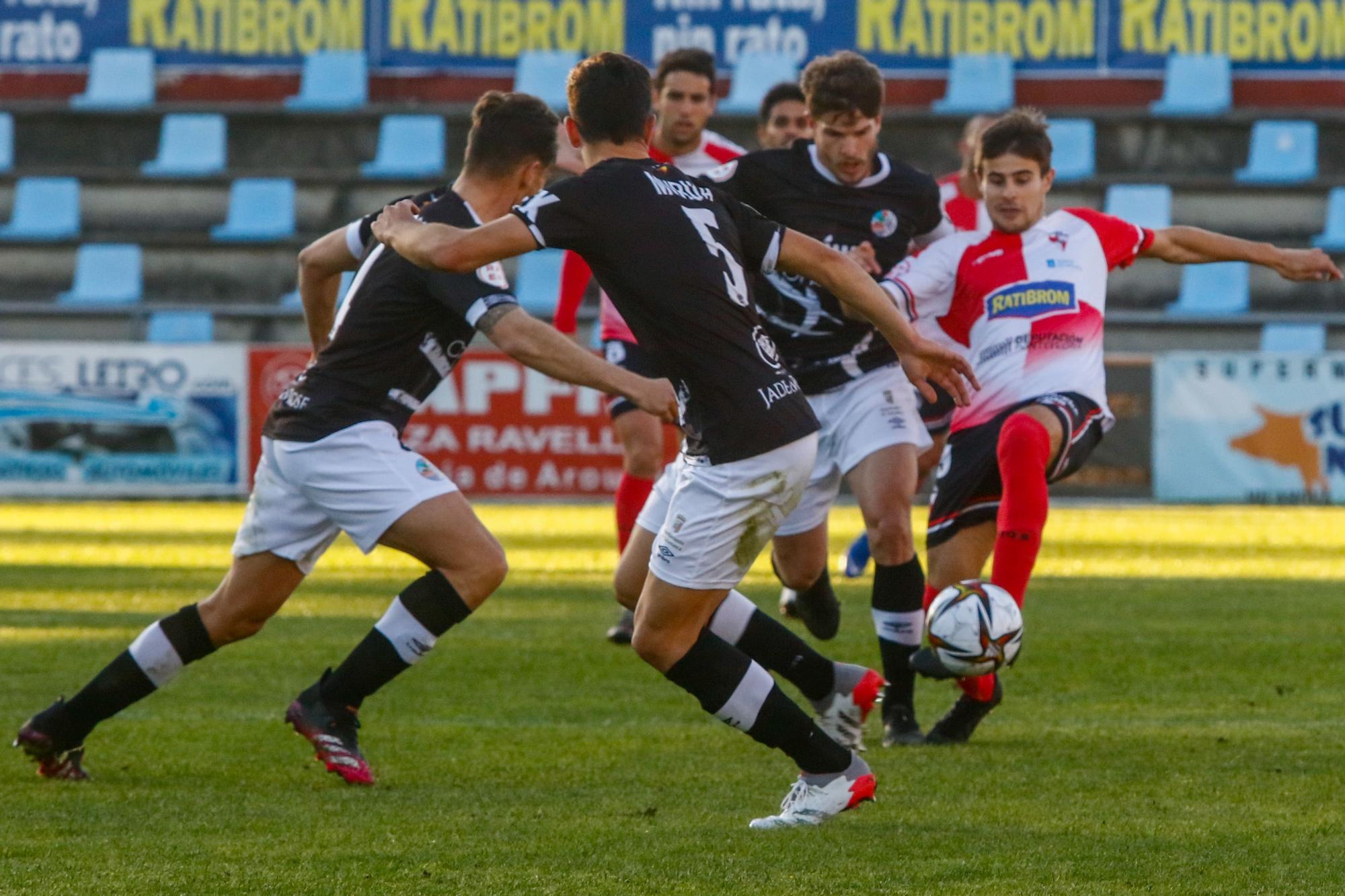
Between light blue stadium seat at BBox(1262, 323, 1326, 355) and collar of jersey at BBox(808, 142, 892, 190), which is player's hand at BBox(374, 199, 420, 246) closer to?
collar of jersey at BBox(808, 142, 892, 190)

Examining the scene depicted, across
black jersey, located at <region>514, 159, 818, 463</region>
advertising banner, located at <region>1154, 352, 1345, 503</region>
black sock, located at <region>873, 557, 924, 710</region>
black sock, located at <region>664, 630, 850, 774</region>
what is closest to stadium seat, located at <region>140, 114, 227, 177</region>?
advertising banner, located at <region>1154, 352, 1345, 503</region>

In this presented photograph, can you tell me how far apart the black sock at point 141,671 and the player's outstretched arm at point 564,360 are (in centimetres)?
121

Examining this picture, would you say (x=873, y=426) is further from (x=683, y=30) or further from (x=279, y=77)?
(x=279, y=77)

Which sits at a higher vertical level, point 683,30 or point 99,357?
point 683,30

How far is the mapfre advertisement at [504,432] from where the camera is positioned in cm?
1628

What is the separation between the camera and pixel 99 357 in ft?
54.0

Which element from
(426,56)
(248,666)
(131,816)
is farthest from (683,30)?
(131,816)

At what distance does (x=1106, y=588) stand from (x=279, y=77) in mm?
12771

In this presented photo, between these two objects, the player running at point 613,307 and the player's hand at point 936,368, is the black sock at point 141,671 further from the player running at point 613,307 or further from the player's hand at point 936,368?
the player running at point 613,307

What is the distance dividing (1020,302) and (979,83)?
13820 millimetres

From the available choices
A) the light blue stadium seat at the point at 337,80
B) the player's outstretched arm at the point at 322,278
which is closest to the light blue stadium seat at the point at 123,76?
the light blue stadium seat at the point at 337,80

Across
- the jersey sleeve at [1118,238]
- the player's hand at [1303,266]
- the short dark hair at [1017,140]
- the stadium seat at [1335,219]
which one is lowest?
the stadium seat at [1335,219]

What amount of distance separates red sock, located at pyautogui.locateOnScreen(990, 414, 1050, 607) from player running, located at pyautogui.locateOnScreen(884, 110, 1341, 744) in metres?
0.15

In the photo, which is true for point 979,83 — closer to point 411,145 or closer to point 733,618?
point 411,145
